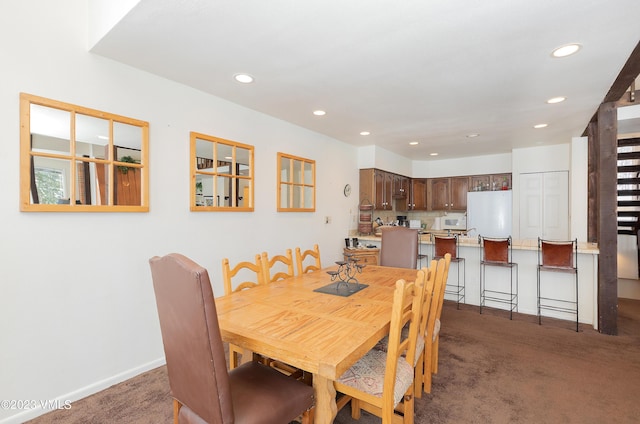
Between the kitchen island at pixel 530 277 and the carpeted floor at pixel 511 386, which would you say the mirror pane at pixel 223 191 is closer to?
the carpeted floor at pixel 511 386

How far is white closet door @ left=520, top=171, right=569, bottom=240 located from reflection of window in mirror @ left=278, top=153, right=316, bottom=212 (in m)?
3.85

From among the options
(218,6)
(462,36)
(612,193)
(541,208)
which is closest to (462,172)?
(541,208)

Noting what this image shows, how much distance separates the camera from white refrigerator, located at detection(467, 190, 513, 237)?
224 inches

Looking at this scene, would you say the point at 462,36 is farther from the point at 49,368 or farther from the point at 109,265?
the point at 49,368

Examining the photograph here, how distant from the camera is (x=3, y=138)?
185 cm

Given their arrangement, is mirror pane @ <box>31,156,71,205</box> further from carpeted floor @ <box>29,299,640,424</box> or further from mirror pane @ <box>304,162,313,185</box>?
mirror pane @ <box>304,162,313,185</box>

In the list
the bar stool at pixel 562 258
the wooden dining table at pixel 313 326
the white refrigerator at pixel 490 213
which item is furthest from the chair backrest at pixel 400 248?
the white refrigerator at pixel 490 213

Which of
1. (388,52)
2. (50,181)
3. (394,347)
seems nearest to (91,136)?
(50,181)

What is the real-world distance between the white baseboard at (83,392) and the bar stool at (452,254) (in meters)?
3.23

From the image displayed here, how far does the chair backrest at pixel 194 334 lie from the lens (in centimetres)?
109

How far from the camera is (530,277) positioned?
13.1ft

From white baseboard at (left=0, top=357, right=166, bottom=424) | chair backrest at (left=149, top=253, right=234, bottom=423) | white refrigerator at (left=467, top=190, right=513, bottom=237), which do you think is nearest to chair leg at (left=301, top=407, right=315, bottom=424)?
chair backrest at (left=149, top=253, right=234, bottom=423)

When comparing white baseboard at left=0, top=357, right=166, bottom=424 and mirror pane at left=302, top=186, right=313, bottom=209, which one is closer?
white baseboard at left=0, top=357, right=166, bottom=424

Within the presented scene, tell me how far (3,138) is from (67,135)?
319mm
